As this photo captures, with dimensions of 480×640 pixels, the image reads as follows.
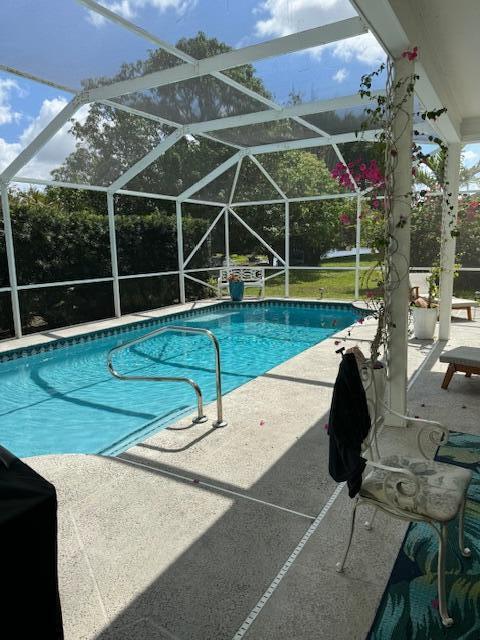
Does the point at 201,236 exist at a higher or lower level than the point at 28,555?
higher

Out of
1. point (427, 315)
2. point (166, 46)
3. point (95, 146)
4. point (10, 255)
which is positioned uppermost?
point (166, 46)

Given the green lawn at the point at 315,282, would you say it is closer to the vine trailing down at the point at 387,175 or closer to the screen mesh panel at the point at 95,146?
the screen mesh panel at the point at 95,146

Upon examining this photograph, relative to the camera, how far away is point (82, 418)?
5.17m

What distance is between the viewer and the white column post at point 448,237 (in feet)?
20.1

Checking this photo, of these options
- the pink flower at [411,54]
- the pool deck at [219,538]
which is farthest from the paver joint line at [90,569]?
the pink flower at [411,54]

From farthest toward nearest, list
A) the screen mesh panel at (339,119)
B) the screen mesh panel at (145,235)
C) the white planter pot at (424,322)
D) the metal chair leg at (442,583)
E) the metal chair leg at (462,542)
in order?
the screen mesh panel at (145,235) → the screen mesh panel at (339,119) → the white planter pot at (424,322) → the metal chair leg at (462,542) → the metal chair leg at (442,583)

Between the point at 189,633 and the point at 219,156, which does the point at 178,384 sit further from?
the point at 219,156

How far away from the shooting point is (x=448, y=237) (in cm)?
636

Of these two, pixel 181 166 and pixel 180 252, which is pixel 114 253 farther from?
pixel 181 166

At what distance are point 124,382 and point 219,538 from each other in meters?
4.21

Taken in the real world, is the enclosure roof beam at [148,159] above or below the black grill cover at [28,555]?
above

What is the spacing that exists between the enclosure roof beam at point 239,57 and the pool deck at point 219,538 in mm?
3561

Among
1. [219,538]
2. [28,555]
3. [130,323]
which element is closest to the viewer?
[28,555]

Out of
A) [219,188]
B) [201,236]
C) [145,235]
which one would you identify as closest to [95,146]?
[145,235]
